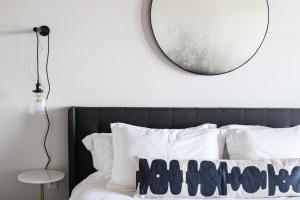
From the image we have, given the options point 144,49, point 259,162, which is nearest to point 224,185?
point 259,162

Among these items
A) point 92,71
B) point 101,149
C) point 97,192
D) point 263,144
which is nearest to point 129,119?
point 101,149

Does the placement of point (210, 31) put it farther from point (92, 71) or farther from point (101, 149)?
point (101, 149)

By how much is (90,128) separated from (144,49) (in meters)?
0.65

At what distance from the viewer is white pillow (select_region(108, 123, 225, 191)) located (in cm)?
209

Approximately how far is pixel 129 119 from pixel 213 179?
2.42 ft

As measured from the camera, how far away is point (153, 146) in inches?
83.4

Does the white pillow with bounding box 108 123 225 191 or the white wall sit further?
the white wall

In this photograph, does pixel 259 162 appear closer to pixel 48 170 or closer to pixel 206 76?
pixel 206 76

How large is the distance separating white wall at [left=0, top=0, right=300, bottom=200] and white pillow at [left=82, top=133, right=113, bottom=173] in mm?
244

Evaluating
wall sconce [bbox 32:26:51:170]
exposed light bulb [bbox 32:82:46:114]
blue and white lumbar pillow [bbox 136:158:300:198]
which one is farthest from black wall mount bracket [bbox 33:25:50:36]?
blue and white lumbar pillow [bbox 136:158:300:198]

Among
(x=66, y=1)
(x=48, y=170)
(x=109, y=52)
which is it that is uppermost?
(x=66, y=1)

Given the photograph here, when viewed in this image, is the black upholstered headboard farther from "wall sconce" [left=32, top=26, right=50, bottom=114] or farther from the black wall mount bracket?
the black wall mount bracket

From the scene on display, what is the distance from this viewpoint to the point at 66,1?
2393mm

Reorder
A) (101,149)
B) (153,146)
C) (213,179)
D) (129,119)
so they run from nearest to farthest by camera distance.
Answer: (213,179) < (153,146) < (101,149) < (129,119)
